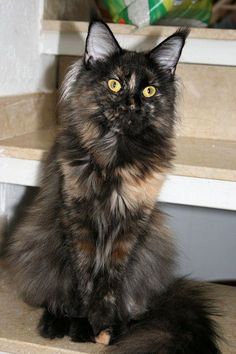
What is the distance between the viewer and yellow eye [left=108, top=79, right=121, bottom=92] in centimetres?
145

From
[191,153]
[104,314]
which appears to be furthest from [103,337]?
[191,153]

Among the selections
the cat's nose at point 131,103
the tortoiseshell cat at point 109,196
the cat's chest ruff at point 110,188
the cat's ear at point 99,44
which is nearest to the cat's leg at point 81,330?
the tortoiseshell cat at point 109,196

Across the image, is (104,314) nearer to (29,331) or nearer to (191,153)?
(29,331)

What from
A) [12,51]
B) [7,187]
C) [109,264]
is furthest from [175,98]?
[7,187]

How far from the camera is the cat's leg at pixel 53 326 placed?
1.51 m

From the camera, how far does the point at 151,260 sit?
5.40ft

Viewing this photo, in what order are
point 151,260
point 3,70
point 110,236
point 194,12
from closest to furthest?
point 110,236, point 151,260, point 3,70, point 194,12

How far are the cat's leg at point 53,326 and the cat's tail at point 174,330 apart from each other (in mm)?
159

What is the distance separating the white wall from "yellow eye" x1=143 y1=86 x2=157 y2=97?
2.26 ft

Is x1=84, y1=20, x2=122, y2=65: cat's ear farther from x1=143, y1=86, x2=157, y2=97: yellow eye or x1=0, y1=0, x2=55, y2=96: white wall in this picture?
x1=0, y1=0, x2=55, y2=96: white wall

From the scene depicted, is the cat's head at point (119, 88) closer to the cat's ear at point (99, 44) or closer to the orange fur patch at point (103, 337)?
the cat's ear at point (99, 44)

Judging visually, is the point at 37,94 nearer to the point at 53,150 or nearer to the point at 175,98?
the point at 53,150

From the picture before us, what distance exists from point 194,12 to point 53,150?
104 cm

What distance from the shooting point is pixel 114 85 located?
1456mm
